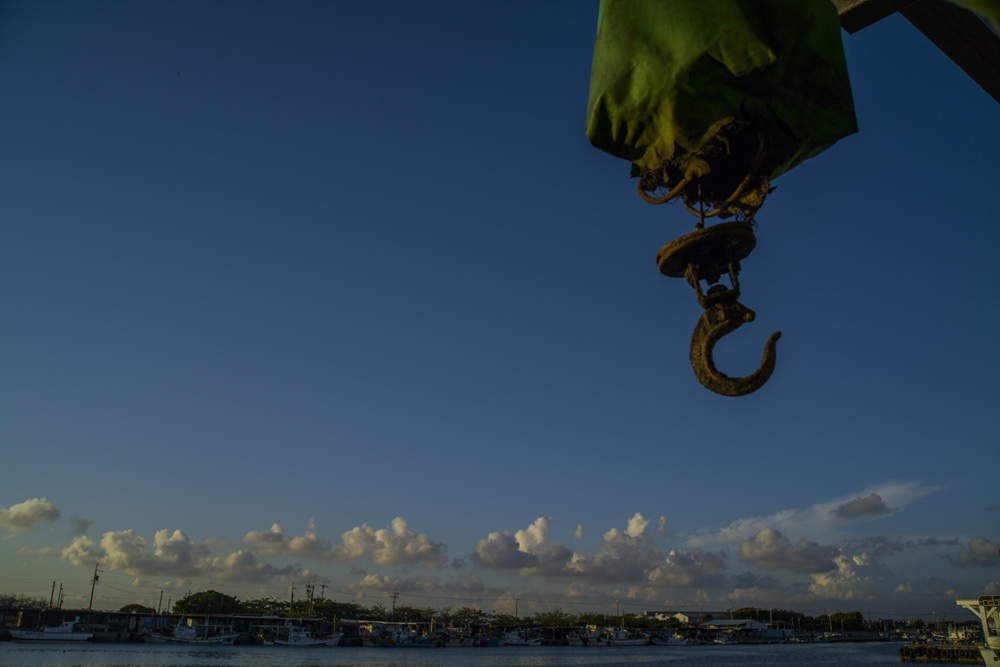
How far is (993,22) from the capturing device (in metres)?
1.13

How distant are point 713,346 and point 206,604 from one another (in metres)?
109

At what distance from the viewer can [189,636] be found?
80.6m

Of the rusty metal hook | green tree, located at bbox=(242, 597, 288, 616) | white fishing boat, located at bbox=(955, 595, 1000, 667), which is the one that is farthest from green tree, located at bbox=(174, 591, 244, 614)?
the rusty metal hook

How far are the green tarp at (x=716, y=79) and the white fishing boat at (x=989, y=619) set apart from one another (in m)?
36.0

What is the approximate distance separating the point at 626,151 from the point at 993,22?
150cm

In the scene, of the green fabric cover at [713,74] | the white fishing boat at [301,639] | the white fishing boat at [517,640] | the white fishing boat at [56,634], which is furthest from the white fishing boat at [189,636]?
the green fabric cover at [713,74]

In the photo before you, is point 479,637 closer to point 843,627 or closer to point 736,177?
point 736,177

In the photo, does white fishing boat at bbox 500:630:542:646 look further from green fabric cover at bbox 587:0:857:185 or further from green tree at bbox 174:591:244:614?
Result: green fabric cover at bbox 587:0:857:185

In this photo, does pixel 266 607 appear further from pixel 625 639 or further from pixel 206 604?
pixel 625 639

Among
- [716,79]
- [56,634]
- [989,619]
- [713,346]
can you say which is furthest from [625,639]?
[716,79]

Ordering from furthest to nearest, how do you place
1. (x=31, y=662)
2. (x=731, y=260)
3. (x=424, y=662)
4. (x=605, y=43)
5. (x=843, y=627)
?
(x=843, y=627)
(x=424, y=662)
(x=31, y=662)
(x=731, y=260)
(x=605, y=43)

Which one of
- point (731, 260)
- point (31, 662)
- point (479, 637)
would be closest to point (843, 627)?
point (479, 637)

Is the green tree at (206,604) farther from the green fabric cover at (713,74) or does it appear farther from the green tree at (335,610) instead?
the green fabric cover at (713,74)

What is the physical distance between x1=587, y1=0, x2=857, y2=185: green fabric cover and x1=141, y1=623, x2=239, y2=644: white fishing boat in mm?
94872
